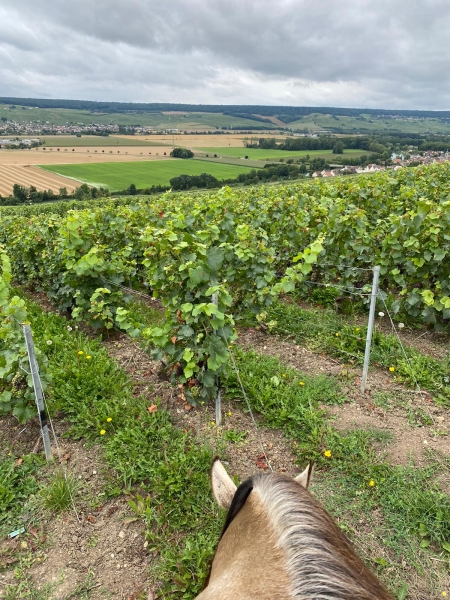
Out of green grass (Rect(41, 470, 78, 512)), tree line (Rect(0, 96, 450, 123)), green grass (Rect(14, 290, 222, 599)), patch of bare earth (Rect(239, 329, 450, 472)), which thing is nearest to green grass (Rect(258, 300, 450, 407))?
patch of bare earth (Rect(239, 329, 450, 472))

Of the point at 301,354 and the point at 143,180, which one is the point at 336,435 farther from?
the point at 143,180

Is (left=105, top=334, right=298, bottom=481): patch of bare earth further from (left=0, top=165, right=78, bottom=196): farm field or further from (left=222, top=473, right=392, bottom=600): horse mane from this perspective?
(left=0, top=165, right=78, bottom=196): farm field

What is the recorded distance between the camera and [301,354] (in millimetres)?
5992

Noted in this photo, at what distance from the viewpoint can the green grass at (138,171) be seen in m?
48.3

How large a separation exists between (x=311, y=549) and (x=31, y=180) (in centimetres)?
5432

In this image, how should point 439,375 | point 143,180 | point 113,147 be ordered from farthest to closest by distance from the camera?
point 113,147 < point 143,180 < point 439,375

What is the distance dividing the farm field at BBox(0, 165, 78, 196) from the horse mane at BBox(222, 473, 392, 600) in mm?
47795

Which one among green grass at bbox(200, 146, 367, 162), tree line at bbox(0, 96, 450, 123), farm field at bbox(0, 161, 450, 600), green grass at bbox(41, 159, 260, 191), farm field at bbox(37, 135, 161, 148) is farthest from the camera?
tree line at bbox(0, 96, 450, 123)

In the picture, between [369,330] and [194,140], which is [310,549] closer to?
[369,330]

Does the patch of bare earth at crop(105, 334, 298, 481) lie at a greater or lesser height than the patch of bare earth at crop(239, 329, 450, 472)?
lesser

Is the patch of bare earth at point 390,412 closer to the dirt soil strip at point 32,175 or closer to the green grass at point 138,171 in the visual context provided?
the green grass at point 138,171

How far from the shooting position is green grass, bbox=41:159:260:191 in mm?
48294

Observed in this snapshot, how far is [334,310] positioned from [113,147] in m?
80.9

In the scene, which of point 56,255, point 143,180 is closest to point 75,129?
point 143,180
